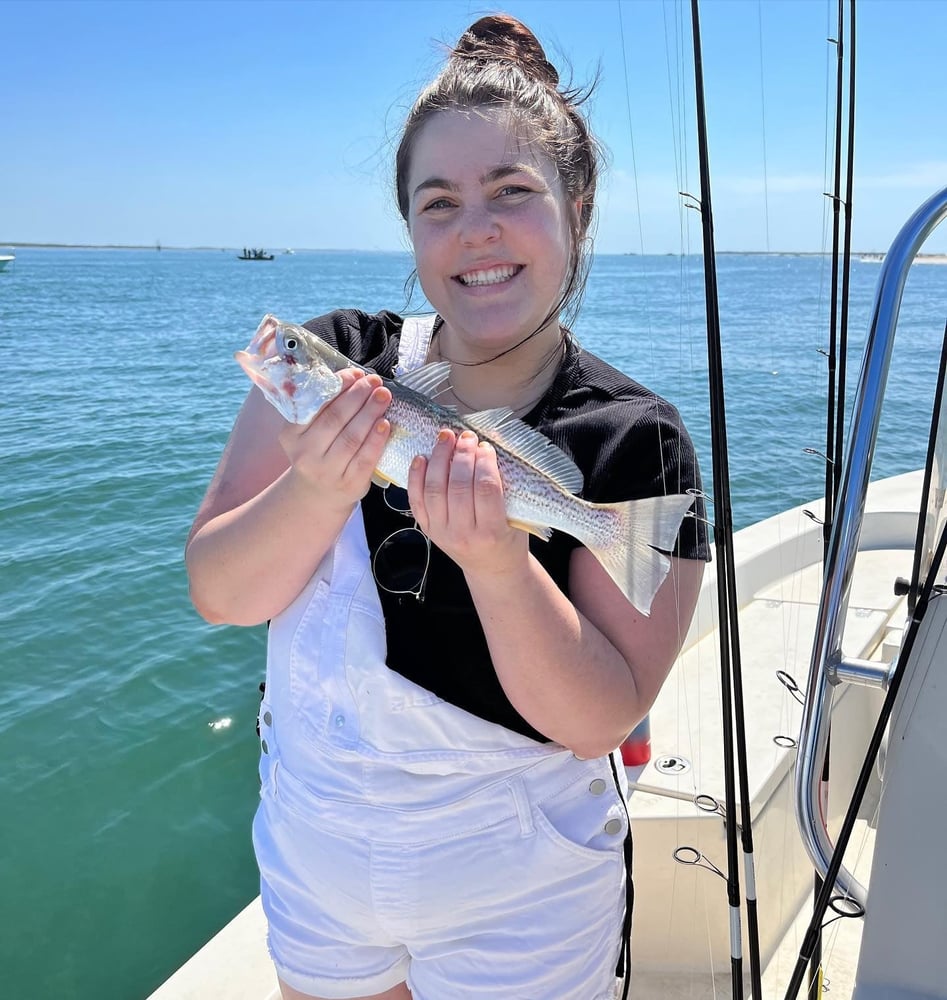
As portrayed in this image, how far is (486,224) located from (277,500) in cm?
76

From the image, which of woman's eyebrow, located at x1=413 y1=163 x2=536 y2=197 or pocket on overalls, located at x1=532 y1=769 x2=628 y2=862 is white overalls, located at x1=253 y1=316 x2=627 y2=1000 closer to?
pocket on overalls, located at x1=532 y1=769 x2=628 y2=862

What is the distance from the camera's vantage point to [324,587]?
6.01 ft

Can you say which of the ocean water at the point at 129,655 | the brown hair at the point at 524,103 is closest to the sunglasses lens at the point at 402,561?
the brown hair at the point at 524,103

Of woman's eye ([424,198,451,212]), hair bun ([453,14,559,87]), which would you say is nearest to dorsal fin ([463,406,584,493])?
woman's eye ([424,198,451,212])

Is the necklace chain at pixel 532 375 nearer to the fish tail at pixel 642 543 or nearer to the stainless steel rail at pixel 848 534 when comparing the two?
the fish tail at pixel 642 543

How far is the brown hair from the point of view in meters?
1.89

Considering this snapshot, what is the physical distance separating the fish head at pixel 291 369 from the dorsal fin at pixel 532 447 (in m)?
0.32

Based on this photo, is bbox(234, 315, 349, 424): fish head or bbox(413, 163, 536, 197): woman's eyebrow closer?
bbox(234, 315, 349, 424): fish head

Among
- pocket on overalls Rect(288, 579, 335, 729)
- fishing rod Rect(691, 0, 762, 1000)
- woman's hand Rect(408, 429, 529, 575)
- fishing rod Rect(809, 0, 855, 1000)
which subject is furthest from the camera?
fishing rod Rect(809, 0, 855, 1000)

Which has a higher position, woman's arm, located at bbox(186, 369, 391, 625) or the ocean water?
woman's arm, located at bbox(186, 369, 391, 625)

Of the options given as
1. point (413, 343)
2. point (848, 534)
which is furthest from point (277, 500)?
point (848, 534)

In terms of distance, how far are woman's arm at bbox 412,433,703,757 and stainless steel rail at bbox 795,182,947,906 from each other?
29 cm

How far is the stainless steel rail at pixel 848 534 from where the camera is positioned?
166 cm

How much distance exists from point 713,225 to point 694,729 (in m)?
2.06
